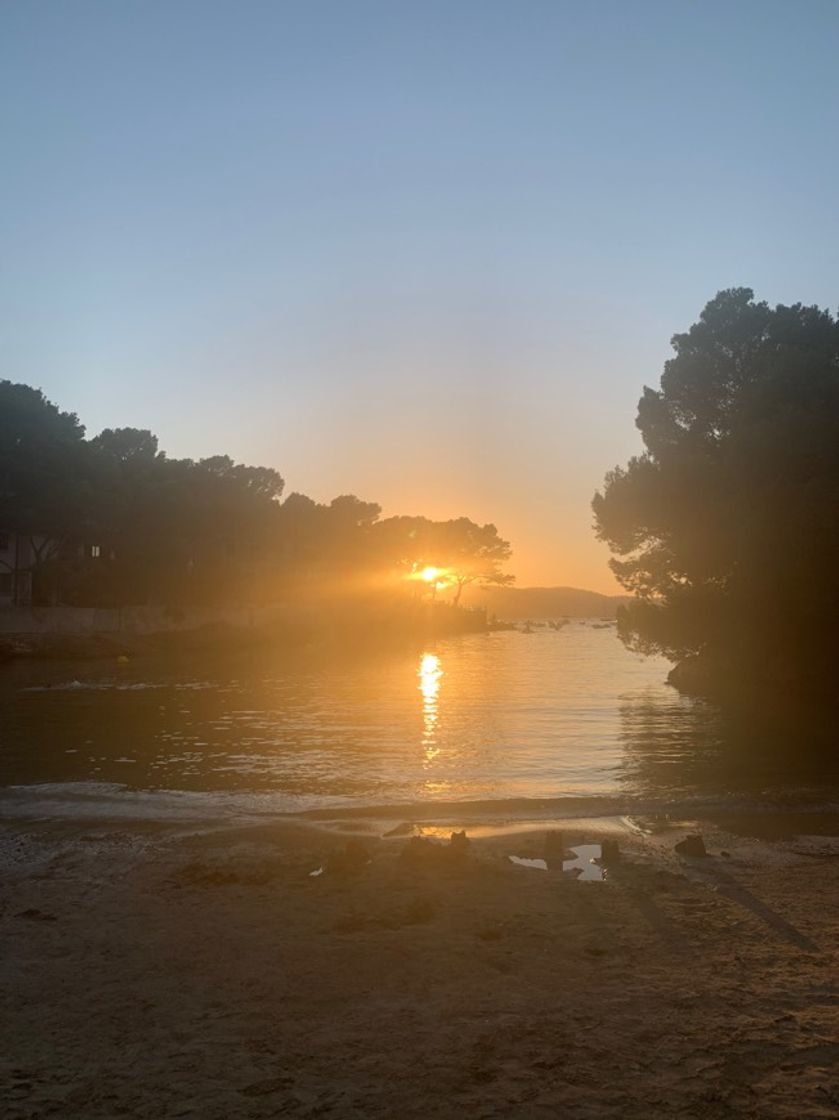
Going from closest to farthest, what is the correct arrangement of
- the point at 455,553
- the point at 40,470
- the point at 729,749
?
the point at 729,749, the point at 40,470, the point at 455,553

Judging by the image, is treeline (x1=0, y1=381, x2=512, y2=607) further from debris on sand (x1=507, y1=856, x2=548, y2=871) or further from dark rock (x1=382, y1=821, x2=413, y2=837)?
debris on sand (x1=507, y1=856, x2=548, y2=871)

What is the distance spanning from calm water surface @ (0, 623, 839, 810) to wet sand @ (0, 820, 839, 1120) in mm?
6352

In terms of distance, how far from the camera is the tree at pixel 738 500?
104 ft

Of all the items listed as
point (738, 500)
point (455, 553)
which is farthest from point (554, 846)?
point (455, 553)

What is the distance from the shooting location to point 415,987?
7332 millimetres

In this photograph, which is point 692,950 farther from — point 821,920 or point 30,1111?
point 30,1111

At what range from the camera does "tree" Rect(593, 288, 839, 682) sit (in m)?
31.7

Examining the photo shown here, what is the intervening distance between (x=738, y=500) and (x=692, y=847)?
75.7ft

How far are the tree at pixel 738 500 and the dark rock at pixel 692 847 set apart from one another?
2095cm

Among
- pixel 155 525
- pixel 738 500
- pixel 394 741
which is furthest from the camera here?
pixel 155 525

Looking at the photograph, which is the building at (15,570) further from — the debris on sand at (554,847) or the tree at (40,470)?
the debris on sand at (554,847)

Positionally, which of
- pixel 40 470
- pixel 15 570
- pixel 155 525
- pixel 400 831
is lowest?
pixel 400 831

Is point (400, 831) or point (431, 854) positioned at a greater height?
point (431, 854)

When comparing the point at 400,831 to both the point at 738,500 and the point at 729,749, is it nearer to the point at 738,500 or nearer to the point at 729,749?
the point at 729,749
